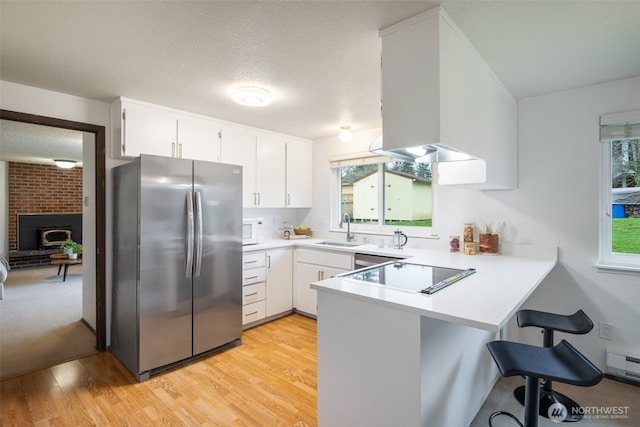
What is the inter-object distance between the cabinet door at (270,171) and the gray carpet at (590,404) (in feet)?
9.66

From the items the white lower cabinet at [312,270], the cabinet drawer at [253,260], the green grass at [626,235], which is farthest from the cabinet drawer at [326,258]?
the green grass at [626,235]

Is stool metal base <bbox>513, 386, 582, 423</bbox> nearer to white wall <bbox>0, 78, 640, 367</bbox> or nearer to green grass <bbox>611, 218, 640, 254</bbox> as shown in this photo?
white wall <bbox>0, 78, 640, 367</bbox>

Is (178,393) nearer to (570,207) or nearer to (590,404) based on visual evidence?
(590,404)

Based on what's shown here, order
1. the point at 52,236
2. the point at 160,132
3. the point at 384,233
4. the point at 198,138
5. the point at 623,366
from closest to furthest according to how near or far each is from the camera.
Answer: the point at 623,366
the point at 160,132
the point at 198,138
the point at 384,233
the point at 52,236

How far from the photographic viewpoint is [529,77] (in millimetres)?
2324

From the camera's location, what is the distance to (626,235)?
2.50m

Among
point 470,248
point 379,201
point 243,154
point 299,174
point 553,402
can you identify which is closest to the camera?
point 553,402

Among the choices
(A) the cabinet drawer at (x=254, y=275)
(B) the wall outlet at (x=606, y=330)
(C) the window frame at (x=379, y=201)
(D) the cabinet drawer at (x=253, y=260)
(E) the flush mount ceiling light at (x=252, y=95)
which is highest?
(E) the flush mount ceiling light at (x=252, y=95)

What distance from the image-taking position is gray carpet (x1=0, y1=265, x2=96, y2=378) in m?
2.83

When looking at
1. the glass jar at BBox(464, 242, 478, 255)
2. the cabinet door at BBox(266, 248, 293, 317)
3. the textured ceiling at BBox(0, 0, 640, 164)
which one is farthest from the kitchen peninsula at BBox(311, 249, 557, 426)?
the cabinet door at BBox(266, 248, 293, 317)

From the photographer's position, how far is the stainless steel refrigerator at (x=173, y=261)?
98.6 inches

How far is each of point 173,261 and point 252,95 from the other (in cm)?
152

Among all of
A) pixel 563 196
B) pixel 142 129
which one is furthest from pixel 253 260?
pixel 563 196

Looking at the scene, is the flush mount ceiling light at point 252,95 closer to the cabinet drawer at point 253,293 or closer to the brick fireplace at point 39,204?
the cabinet drawer at point 253,293
